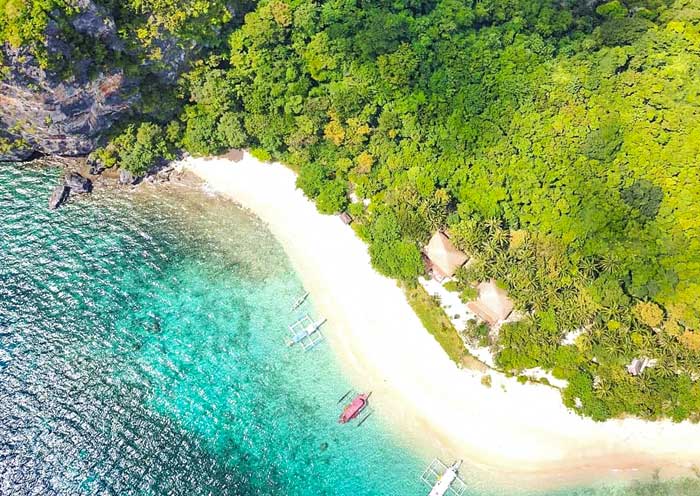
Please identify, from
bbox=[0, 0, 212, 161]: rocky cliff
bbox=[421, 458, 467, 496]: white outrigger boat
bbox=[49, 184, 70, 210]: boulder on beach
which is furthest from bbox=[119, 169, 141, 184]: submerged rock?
bbox=[421, 458, 467, 496]: white outrigger boat

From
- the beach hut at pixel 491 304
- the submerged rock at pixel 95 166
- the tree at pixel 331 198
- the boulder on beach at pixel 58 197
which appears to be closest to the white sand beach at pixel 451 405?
the tree at pixel 331 198

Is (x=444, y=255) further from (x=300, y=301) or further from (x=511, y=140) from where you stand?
(x=300, y=301)

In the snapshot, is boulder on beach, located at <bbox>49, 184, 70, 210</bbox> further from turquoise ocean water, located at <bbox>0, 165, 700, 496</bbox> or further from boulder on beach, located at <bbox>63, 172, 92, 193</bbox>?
turquoise ocean water, located at <bbox>0, 165, 700, 496</bbox>

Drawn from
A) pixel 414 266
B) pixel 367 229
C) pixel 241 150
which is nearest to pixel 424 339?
pixel 414 266

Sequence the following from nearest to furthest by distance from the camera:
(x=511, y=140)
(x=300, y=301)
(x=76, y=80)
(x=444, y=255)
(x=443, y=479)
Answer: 1. (x=443, y=479)
2. (x=76, y=80)
3. (x=444, y=255)
4. (x=511, y=140)
5. (x=300, y=301)

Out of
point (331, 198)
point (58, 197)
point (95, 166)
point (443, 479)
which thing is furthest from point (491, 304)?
point (58, 197)

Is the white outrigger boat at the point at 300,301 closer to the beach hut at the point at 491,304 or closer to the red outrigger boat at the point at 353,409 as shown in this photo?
the red outrigger boat at the point at 353,409
